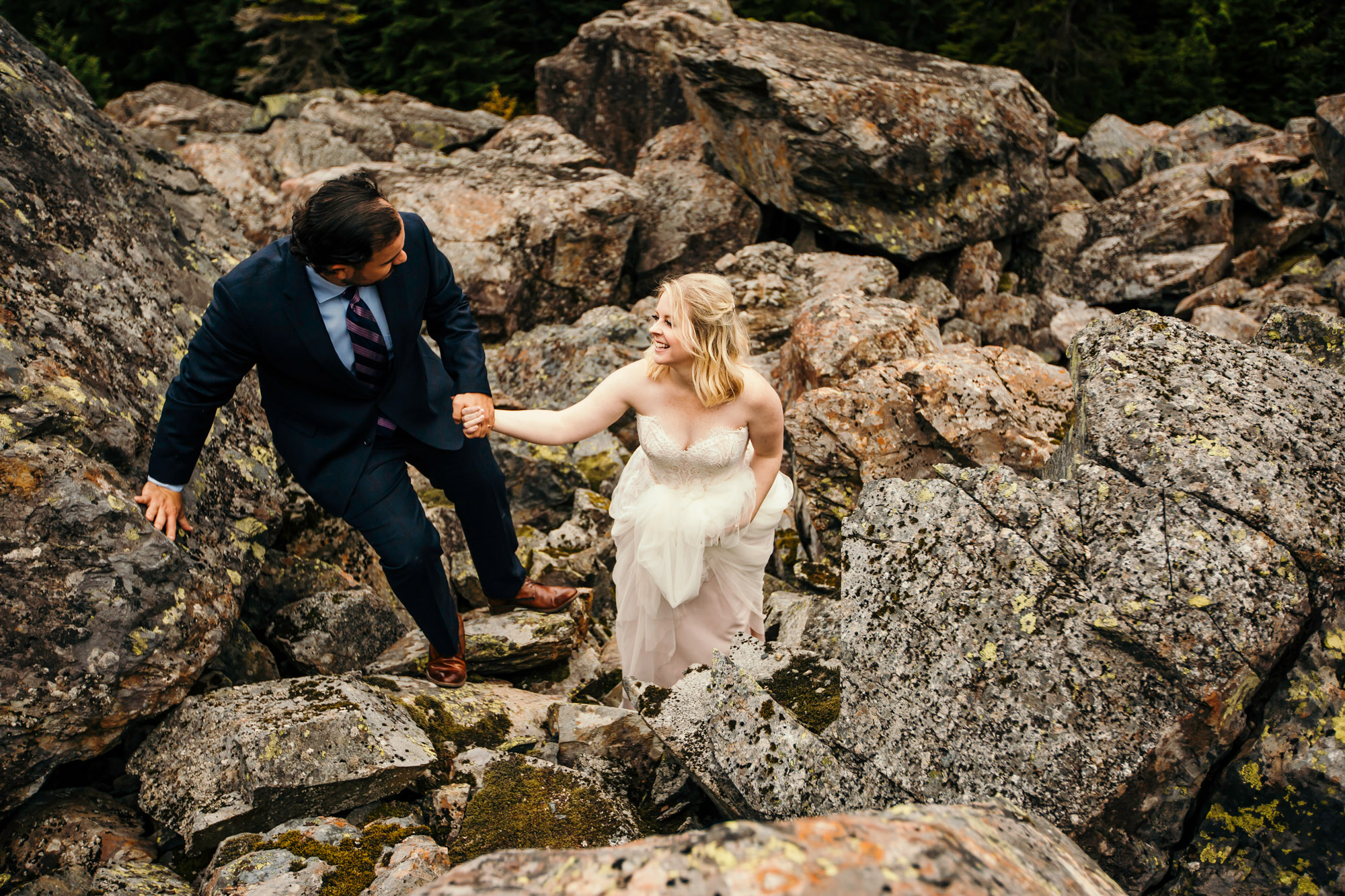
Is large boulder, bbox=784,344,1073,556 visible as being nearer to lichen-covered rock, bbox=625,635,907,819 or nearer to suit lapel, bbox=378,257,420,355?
lichen-covered rock, bbox=625,635,907,819

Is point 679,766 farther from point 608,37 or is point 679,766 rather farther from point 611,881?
point 608,37

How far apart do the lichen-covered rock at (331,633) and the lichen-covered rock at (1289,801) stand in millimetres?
4298

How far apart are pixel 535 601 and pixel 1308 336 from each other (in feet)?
14.2

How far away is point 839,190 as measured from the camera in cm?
977

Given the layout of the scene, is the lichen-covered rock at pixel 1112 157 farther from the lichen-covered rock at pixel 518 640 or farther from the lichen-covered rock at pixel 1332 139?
the lichen-covered rock at pixel 518 640

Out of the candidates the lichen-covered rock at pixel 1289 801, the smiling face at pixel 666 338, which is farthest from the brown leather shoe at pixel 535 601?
the lichen-covered rock at pixel 1289 801

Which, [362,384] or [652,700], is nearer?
[652,700]

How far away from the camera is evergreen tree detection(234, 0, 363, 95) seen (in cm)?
1917

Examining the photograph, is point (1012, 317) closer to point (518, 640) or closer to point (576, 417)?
point (576, 417)

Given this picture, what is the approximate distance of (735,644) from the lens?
13.1 feet

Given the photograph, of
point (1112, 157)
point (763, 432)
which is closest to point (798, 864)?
point (763, 432)

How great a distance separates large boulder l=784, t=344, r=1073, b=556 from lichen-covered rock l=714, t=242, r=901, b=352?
2908 mm

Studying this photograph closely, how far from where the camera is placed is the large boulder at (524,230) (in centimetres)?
960

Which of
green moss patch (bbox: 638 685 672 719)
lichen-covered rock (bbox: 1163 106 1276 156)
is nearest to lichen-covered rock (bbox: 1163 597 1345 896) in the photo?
green moss patch (bbox: 638 685 672 719)
